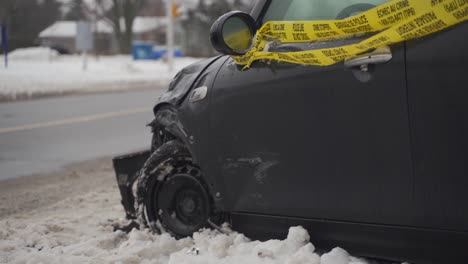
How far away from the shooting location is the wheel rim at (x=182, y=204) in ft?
12.8

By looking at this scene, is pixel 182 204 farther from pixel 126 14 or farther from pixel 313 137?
pixel 126 14

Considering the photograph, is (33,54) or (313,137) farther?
(33,54)

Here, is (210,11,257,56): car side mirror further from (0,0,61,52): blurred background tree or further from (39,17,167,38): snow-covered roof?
(39,17,167,38): snow-covered roof


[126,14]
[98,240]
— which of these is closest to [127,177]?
[98,240]

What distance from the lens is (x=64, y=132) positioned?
33.7ft

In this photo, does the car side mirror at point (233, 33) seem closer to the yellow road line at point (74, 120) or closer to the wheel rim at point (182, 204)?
the wheel rim at point (182, 204)

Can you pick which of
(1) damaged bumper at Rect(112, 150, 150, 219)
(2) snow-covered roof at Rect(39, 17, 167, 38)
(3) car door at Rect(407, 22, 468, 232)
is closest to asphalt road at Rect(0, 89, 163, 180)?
(1) damaged bumper at Rect(112, 150, 150, 219)

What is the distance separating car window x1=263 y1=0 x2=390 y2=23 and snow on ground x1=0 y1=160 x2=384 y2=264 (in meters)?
1.13

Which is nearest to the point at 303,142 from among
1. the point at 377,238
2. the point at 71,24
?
the point at 377,238

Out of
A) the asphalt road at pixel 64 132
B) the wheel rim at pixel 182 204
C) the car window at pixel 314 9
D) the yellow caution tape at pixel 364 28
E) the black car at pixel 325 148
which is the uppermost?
the car window at pixel 314 9

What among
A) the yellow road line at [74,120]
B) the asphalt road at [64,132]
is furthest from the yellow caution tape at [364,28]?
the yellow road line at [74,120]

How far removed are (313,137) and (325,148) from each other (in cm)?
9

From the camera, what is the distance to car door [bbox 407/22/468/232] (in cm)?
A: 266

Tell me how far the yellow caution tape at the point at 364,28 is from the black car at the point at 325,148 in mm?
46
